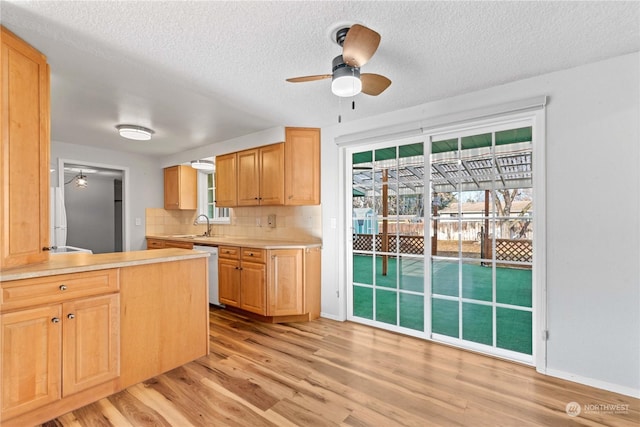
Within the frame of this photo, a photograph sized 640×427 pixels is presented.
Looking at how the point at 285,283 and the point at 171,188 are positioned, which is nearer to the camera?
the point at 285,283

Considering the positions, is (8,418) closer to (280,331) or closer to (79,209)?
(280,331)

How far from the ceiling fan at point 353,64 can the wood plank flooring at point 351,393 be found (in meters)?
1.88

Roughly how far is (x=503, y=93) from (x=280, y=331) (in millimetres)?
2905

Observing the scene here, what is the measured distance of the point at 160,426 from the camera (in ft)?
5.30

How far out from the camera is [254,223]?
4.22 m

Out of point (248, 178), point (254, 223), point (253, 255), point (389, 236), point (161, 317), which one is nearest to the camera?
point (161, 317)

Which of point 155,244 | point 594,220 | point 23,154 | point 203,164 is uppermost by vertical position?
point 203,164

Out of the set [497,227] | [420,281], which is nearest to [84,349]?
[420,281]

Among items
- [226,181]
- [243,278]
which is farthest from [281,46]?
[226,181]

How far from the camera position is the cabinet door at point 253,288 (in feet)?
10.5

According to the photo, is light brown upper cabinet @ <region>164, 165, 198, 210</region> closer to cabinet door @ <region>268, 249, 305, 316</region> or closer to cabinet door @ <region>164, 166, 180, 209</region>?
cabinet door @ <region>164, 166, 180, 209</region>

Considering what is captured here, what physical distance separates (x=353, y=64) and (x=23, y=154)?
192 cm

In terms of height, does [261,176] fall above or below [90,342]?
above

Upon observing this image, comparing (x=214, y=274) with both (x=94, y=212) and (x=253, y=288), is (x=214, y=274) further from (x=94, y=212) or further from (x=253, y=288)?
(x=94, y=212)
